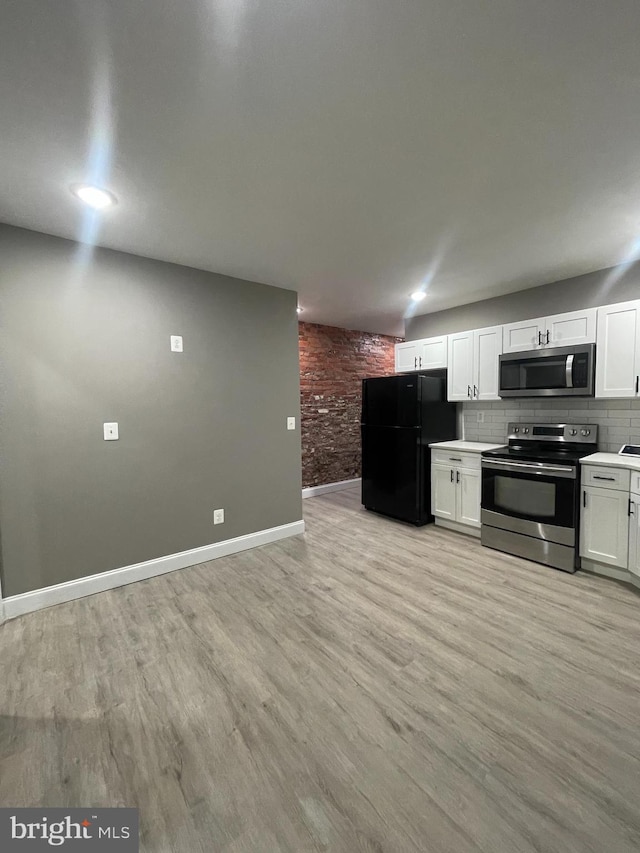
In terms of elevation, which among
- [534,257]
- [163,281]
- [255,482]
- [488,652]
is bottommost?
[488,652]

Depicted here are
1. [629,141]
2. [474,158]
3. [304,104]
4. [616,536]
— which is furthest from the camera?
[616,536]

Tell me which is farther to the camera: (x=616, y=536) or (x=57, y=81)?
(x=616, y=536)

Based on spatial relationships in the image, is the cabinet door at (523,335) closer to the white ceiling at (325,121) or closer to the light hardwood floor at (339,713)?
the white ceiling at (325,121)

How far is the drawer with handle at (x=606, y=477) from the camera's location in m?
2.64

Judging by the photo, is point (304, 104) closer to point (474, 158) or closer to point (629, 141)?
point (474, 158)

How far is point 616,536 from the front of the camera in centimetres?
269

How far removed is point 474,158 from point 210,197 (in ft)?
4.51

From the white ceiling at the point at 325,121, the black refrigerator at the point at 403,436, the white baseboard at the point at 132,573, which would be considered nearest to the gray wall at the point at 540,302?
the white ceiling at the point at 325,121

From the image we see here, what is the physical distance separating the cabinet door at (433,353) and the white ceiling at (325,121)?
159 centimetres

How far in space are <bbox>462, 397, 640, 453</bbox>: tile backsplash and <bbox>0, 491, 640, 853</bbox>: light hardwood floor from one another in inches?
50.6

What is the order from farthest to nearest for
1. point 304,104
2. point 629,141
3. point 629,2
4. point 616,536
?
point 616,536 → point 629,141 → point 304,104 → point 629,2

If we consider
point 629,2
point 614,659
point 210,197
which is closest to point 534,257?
→ point 629,2

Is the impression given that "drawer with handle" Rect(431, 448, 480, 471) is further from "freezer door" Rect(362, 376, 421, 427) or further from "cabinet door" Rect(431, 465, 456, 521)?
"freezer door" Rect(362, 376, 421, 427)

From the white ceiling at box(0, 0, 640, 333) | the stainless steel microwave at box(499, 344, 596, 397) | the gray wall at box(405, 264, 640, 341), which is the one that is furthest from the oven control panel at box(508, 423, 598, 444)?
the white ceiling at box(0, 0, 640, 333)
